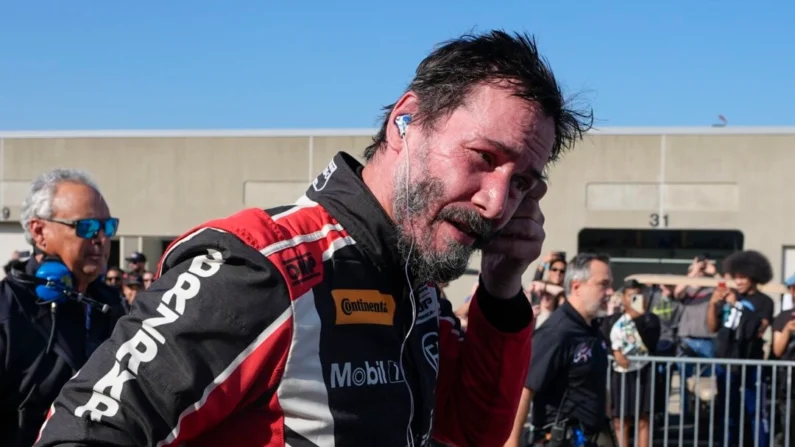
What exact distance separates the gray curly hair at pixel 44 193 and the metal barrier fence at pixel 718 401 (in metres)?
5.18

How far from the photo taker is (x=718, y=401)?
8.35 meters

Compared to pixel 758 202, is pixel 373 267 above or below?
below

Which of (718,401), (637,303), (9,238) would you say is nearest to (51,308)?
(718,401)

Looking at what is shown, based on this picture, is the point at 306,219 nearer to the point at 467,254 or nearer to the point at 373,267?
the point at 373,267

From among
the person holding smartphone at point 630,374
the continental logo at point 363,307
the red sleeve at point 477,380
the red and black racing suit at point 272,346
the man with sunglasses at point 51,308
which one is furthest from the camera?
the person holding smartphone at point 630,374

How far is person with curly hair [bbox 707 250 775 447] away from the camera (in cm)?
790

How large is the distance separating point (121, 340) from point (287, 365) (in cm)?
28

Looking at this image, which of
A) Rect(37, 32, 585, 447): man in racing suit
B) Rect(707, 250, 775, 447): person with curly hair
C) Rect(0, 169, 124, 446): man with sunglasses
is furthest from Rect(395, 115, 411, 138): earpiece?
Rect(707, 250, 775, 447): person with curly hair

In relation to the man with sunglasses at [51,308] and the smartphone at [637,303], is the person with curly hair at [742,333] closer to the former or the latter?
the smartphone at [637,303]

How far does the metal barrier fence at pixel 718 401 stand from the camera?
300 inches

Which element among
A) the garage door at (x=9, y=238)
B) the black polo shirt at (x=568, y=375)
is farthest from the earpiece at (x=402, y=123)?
the garage door at (x=9, y=238)

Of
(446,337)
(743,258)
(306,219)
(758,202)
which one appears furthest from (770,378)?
(758,202)

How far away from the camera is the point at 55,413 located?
1.45 metres

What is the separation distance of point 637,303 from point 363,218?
8050 millimetres
